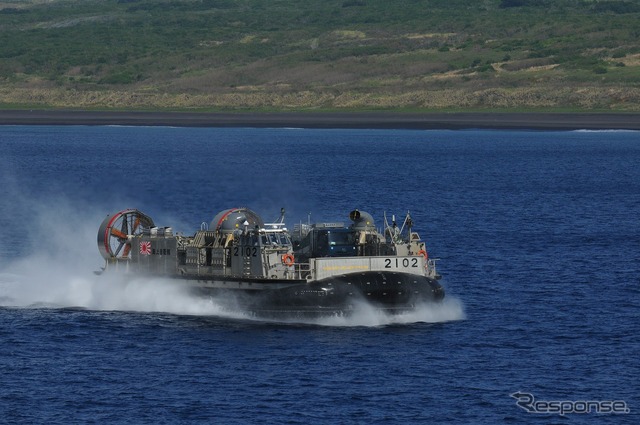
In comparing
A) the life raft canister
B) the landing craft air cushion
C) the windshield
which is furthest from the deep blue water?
the windshield

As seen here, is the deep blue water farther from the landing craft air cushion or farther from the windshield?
the windshield

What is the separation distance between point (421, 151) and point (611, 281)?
10593 cm

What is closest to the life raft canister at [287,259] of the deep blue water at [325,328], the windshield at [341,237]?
the windshield at [341,237]

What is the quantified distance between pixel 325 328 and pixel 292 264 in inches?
127

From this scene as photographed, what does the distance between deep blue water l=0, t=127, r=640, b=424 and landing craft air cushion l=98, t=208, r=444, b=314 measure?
3.20ft

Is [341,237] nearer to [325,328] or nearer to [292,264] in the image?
[292,264]

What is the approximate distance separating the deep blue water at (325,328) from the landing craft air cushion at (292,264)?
98 centimetres

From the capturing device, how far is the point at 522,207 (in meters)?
115

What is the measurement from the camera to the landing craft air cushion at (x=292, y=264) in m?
61.2

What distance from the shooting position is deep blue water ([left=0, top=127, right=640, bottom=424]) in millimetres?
49531

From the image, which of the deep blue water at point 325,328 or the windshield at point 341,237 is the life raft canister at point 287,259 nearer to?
the windshield at point 341,237

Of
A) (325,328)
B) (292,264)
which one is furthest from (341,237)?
(325,328)

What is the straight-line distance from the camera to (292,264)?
61625 mm

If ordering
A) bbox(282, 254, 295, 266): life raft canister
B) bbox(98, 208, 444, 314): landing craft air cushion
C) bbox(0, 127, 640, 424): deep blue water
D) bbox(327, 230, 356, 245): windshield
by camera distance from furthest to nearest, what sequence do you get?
bbox(327, 230, 356, 245): windshield, bbox(282, 254, 295, 266): life raft canister, bbox(98, 208, 444, 314): landing craft air cushion, bbox(0, 127, 640, 424): deep blue water
